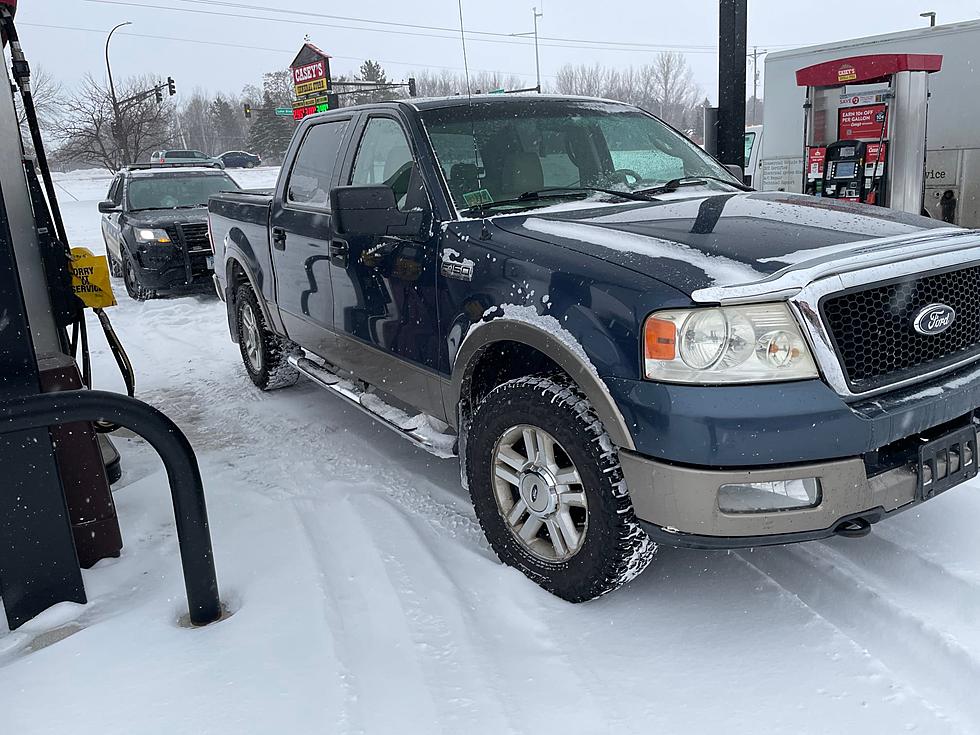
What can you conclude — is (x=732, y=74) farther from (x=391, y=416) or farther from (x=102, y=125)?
(x=102, y=125)

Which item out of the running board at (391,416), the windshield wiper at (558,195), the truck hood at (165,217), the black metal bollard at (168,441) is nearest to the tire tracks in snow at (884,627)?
the running board at (391,416)

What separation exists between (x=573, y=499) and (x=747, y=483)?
0.65 metres

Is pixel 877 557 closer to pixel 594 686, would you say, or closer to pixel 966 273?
pixel 966 273

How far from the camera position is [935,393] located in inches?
103

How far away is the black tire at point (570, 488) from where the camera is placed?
105 inches

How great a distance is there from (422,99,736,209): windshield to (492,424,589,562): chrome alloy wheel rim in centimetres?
111

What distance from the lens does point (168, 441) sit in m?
2.69

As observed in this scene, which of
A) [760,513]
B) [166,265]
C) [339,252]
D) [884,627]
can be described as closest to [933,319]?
[760,513]

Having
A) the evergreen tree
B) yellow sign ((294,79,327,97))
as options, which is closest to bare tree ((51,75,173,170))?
yellow sign ((294,79,327,97))

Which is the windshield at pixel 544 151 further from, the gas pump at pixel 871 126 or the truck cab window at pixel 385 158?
the gas pump at pixel 871 126

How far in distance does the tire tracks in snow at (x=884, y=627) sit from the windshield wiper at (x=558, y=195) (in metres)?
1.61

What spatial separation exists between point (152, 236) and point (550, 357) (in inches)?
344

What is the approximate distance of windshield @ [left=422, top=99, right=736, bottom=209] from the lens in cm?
361

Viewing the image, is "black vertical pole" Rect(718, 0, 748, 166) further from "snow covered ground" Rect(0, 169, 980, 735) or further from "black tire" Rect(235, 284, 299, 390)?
"snow covered ground" Rect(0, 169, 980, 735)
